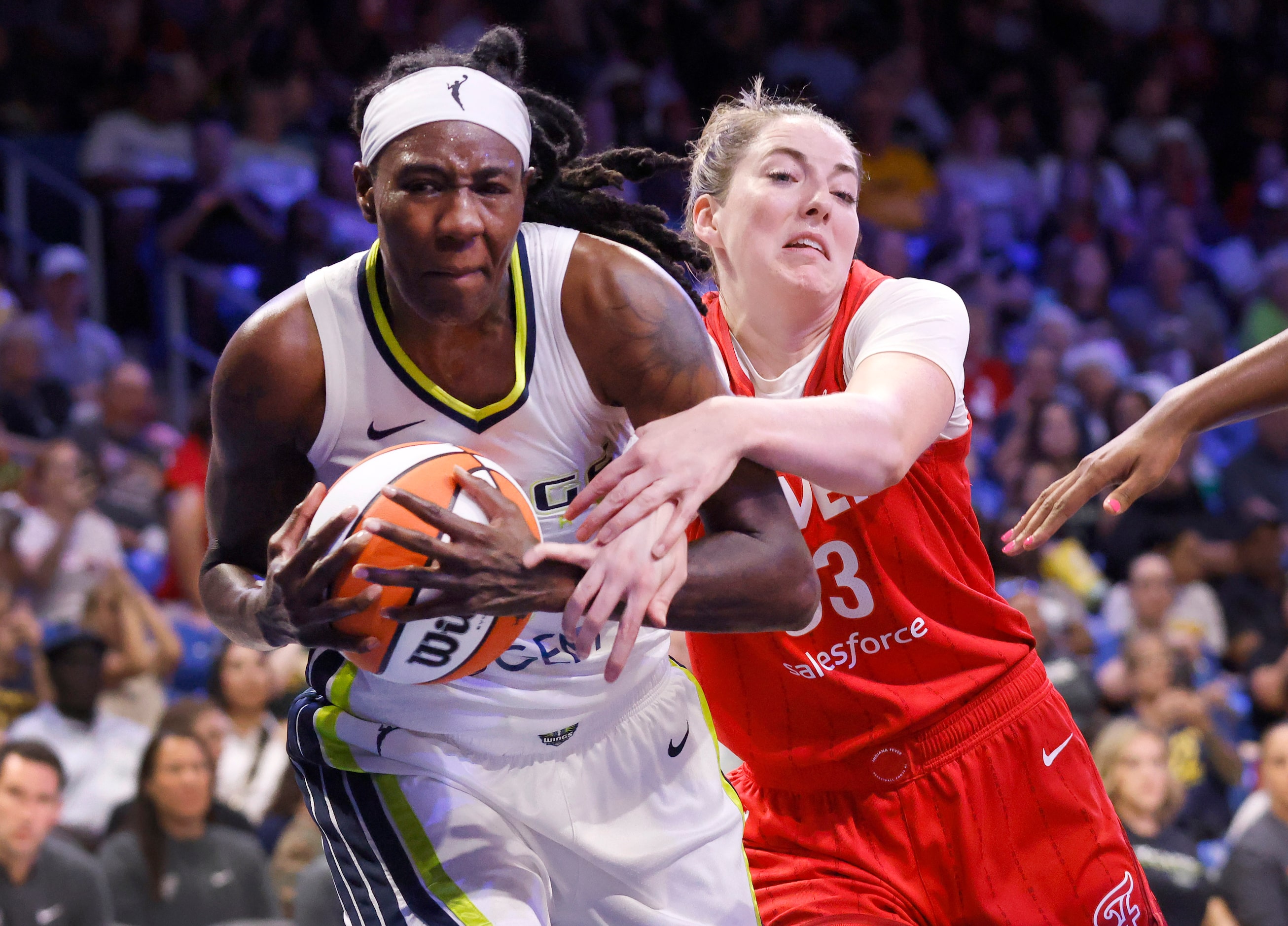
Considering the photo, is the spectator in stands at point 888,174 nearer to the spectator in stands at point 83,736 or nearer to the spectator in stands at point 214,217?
the spectator in stands at point 214,217

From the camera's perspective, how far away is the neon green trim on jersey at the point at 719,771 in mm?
2840

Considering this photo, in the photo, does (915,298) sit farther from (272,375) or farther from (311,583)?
(311,583)

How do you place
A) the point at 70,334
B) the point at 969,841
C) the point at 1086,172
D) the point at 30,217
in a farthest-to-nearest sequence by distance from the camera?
the point at 1086,172
the point at 30,217
the point at 70,334
the point at 969,841

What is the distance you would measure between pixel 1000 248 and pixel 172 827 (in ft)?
24.6

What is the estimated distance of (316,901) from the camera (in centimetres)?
532

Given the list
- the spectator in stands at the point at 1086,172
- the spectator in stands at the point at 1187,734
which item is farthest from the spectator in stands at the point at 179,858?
the spectator in stands at the point at 1086,172

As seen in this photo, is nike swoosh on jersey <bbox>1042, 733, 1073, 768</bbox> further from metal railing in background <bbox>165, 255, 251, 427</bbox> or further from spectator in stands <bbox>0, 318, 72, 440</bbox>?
metal railing in background <bbox>165, 255, 251, 427</bbox>

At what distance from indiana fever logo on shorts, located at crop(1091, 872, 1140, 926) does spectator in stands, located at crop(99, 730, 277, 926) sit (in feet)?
11.8

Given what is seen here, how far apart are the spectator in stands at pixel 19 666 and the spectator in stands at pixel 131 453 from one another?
1.04m

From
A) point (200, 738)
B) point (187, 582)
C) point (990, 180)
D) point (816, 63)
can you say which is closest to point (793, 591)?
point (200, 738)

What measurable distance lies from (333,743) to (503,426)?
0.69 metres

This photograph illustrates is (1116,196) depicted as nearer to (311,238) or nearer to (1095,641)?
(1095,641)

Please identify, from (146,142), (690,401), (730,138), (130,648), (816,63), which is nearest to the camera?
(690,401)

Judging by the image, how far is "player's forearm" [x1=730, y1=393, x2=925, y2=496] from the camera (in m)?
2.41
